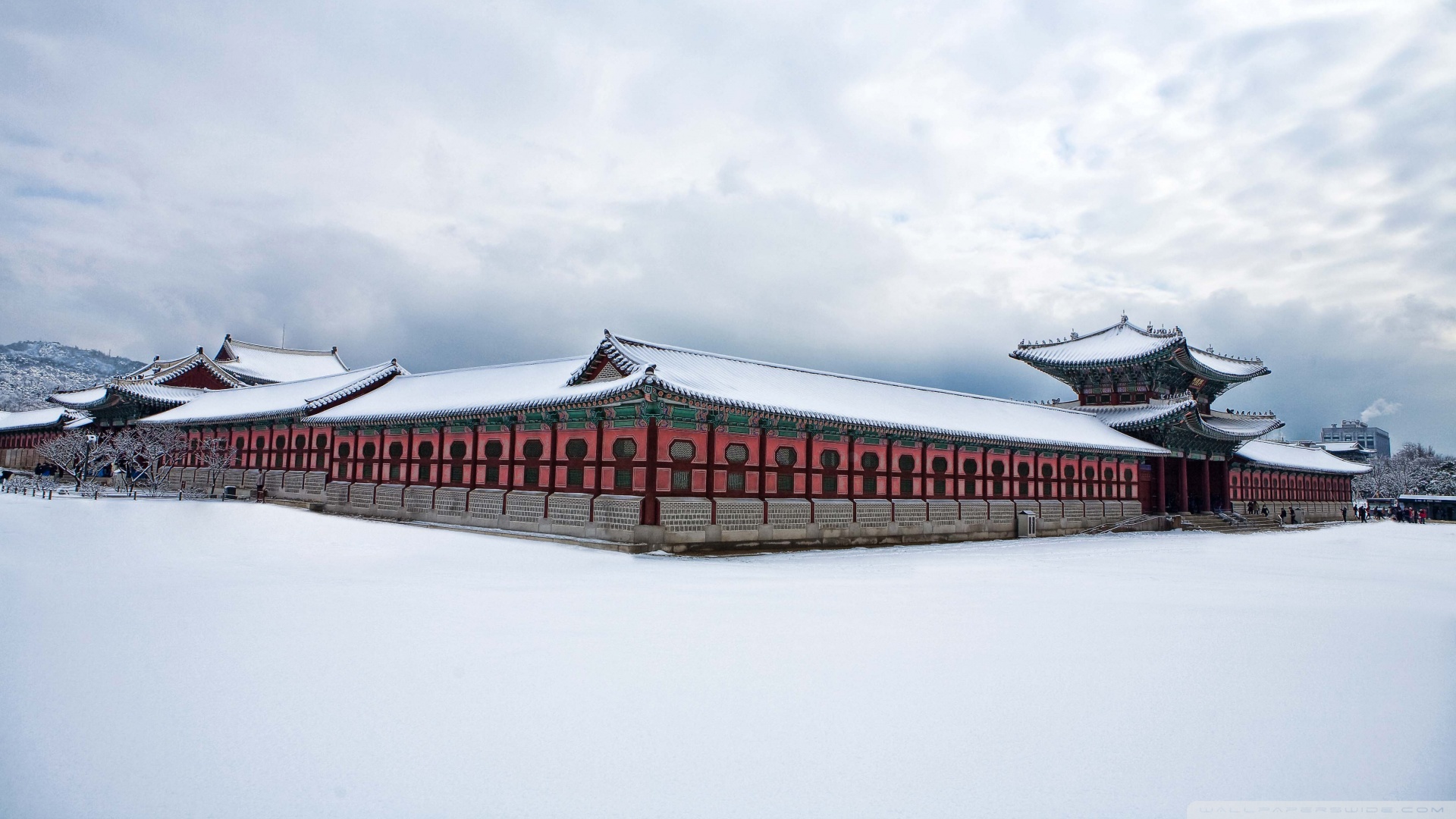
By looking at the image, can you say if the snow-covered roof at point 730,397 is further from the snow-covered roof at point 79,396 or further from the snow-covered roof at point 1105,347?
the snow-covered roof at point 79,396

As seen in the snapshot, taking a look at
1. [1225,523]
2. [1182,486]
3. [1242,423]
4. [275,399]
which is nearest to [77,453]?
[275,399]

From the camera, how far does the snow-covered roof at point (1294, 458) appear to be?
48.0 m

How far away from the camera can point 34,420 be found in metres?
53.5

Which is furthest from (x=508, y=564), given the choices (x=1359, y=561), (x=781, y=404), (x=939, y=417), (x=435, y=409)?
(x=1359, y=561)

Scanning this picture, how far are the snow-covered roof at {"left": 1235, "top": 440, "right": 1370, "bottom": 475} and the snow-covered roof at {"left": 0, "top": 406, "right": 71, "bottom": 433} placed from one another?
75751 mm

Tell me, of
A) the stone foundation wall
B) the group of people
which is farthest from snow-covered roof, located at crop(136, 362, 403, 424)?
the group of people

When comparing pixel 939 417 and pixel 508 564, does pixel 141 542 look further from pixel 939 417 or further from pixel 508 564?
pixel 939 417

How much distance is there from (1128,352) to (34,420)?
238ft

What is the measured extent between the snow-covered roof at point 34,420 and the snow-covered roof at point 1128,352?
206ft

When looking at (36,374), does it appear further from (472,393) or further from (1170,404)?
(1170,404)

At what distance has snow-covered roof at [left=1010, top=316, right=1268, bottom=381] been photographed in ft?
132

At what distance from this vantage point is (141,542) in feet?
55.9

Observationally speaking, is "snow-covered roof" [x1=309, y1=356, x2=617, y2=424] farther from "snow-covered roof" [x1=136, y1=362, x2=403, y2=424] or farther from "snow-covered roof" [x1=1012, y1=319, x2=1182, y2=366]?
"snow-covered roof" [x1=1012, y1=319, x2=1182, y2=366]

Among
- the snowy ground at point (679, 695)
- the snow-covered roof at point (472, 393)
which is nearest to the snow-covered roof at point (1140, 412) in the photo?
the snowy ground at point (679, 695)
